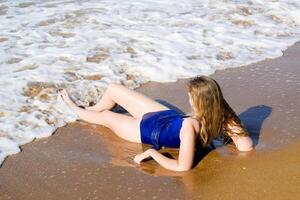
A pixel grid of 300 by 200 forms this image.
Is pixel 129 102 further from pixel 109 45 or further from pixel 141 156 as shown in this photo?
pixel 109 45

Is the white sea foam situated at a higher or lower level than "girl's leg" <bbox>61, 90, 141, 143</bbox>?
lower

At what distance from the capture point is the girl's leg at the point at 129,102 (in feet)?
13.8

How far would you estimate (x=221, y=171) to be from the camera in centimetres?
344

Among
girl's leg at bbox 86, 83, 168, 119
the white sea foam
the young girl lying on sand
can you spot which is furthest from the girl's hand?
the white sea foam

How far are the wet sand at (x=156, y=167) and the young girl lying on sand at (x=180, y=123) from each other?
0.25 ft

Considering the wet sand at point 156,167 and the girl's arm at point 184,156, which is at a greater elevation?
the girl's arm at point 184,156

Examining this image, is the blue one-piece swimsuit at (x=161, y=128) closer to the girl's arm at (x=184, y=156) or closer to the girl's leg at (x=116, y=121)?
the girl's leg at (x=116, y=121)

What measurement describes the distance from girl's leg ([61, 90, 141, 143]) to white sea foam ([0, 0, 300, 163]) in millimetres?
172

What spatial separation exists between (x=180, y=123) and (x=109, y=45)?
10.6ft

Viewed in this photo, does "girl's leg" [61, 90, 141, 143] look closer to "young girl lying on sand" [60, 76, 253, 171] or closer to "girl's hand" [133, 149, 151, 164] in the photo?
"young girl lying on sand" [60, 76, 253, 171]

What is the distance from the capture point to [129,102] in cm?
432

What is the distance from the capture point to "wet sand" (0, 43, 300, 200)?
10.5 feet

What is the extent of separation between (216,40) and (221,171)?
12.4 ft

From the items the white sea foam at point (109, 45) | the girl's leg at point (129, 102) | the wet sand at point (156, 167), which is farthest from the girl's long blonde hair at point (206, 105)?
the white sea foam at point (109, 45)
